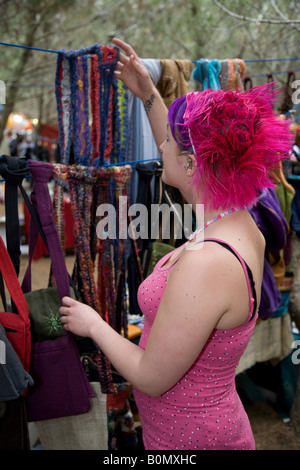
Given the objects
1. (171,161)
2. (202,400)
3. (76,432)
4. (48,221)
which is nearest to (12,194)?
(48,221)

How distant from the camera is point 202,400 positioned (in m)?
1.23

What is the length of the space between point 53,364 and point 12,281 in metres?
0.37

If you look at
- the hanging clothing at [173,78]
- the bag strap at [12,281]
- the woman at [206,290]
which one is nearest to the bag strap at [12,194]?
the bag strap at [12,281]

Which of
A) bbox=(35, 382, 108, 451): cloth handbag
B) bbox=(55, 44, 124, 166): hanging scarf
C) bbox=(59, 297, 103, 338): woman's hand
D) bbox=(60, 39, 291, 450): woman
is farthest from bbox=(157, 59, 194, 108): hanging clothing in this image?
bbox=(35, 382, 108, 451): cloth handbag

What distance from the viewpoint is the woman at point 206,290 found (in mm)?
1041

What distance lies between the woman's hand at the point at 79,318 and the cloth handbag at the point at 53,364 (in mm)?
105

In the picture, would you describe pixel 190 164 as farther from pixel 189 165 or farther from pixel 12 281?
pixel 12 281

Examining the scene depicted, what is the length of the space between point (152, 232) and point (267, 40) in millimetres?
5611

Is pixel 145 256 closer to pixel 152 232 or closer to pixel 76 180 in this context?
pixel 152 232

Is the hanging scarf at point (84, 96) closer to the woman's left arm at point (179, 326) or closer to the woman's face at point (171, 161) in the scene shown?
the woman's face at point (171, 161)

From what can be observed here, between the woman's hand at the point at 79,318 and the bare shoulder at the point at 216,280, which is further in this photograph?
the woman's hand at the point at 79,318

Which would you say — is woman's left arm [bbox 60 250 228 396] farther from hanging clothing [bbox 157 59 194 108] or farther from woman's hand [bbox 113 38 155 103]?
hanging clothing [bbox 157 59 194 108]

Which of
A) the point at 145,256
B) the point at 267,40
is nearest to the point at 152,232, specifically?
the point at 145,256

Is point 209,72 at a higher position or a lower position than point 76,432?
higher
